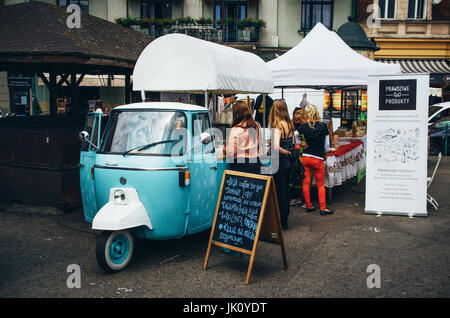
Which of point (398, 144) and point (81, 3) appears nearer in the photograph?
point (398, 144)

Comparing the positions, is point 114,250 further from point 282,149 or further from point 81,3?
point 81,3

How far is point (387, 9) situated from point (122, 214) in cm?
2207

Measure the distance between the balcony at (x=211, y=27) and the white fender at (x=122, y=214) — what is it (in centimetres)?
1862

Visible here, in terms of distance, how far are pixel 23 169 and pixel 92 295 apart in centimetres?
458

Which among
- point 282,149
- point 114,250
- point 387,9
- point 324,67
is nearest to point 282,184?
point 282,149

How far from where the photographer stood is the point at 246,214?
196 inches

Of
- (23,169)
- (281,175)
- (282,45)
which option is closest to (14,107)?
(282,45)

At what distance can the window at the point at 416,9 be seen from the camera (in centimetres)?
2284

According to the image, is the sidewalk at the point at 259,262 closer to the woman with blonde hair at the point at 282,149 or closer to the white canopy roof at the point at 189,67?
the woman with blonde hair at the point at 282,149

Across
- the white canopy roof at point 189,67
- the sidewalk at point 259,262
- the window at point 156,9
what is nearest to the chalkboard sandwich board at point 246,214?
the sidewalk at point 259,262

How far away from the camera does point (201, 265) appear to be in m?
5.32

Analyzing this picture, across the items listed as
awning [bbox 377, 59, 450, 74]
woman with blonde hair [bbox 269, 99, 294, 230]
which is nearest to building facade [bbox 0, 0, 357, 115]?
awning [bbox 377, 59, 450, 74]
